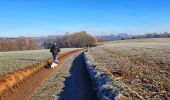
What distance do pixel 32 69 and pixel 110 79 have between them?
12.4 metres

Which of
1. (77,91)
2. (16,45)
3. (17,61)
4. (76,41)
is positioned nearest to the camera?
(77,91)

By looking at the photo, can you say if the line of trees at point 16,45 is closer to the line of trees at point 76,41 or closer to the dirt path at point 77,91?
the line of trees at point 76,41

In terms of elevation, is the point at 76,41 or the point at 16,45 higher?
the point at 76,41

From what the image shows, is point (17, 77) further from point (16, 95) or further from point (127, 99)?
point (127, 99)

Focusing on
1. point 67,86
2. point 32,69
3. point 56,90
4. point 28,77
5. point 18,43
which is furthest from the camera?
Answer: point 18,43

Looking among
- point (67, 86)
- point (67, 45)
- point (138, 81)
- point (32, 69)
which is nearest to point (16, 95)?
point (67, 86)

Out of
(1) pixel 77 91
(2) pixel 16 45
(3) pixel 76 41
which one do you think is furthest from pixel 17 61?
(3) pixel 76 41

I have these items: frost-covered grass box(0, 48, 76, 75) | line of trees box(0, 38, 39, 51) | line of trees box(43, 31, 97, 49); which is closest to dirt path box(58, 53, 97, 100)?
frost-covered grass box(0, 48, 76, 75)

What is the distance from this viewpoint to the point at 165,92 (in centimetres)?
1086

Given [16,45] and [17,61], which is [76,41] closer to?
[16,45]

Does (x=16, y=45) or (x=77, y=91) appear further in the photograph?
(x=16, y=45)

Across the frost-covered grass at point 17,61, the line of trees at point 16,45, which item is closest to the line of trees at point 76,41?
the line of trees at point 16,45

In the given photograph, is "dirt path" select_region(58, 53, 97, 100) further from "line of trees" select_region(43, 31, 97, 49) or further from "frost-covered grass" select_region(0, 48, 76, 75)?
"line of trees" select_region(43, 31, 97, 49)

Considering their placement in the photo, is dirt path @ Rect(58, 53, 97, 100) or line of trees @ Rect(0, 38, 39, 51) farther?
line of trees @ Rect(0, 38, 39, 51)
